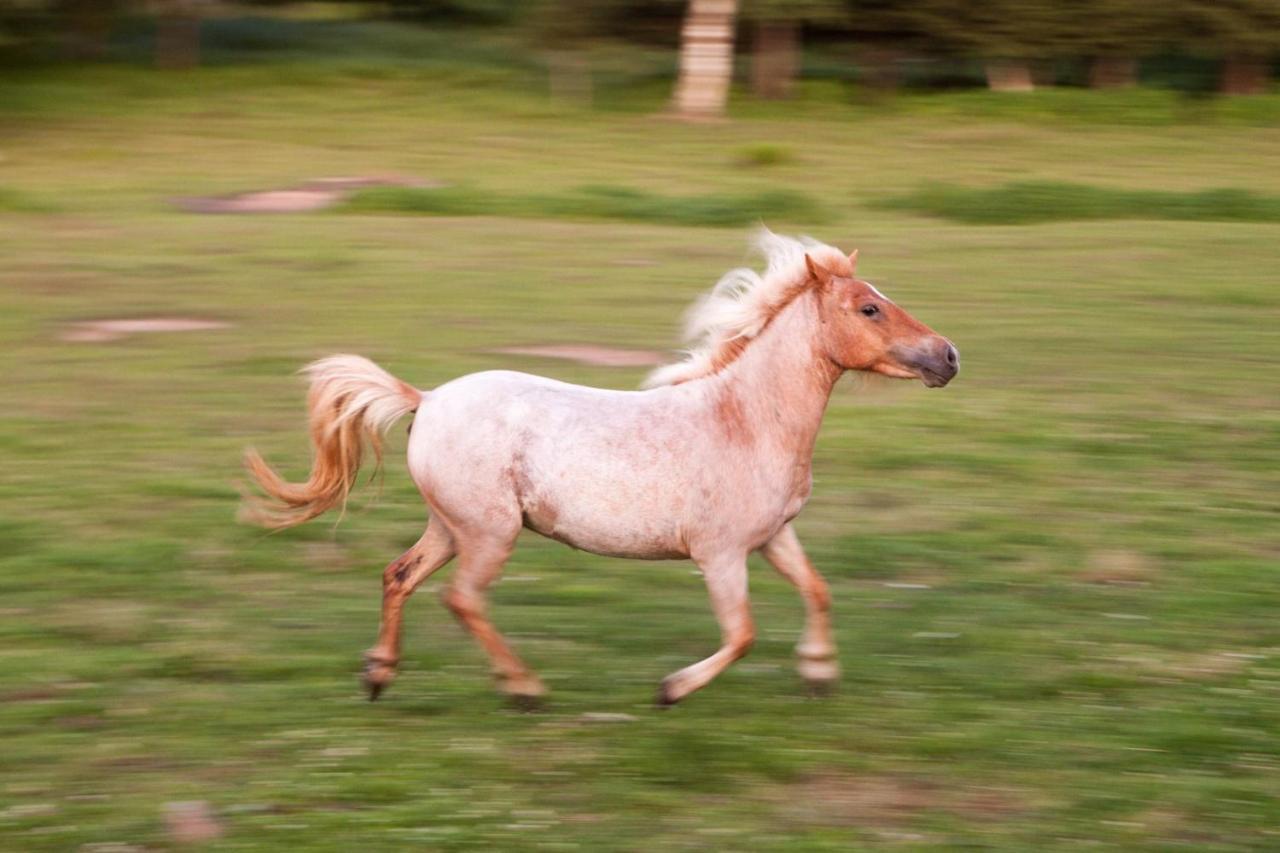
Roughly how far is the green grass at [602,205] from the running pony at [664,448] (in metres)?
10.2

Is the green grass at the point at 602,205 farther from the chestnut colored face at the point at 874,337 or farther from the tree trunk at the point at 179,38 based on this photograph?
the tree trunk at the point at 179,38

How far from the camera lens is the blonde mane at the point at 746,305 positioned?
5.61 meters

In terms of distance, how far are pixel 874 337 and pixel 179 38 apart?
24.1 metres

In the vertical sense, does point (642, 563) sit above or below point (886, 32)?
below

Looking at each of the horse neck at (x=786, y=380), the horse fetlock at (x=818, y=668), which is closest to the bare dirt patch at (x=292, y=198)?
the horse neck at (x=786, y=380)

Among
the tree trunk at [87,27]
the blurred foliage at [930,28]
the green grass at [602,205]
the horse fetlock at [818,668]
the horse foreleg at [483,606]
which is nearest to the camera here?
the horse foreleg at [483,606]

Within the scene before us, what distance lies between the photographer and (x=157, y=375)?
407 inches

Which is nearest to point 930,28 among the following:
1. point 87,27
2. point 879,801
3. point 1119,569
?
point 87,27

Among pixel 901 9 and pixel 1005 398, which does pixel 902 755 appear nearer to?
pixel 1005 398

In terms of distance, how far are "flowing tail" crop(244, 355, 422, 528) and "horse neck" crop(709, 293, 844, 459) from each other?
3.74 ft

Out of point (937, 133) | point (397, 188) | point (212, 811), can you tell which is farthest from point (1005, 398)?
point (937, 133)

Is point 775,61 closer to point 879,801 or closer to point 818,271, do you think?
point 818,271

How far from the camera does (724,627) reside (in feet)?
17.6

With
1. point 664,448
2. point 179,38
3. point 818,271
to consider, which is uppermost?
point 818,271
